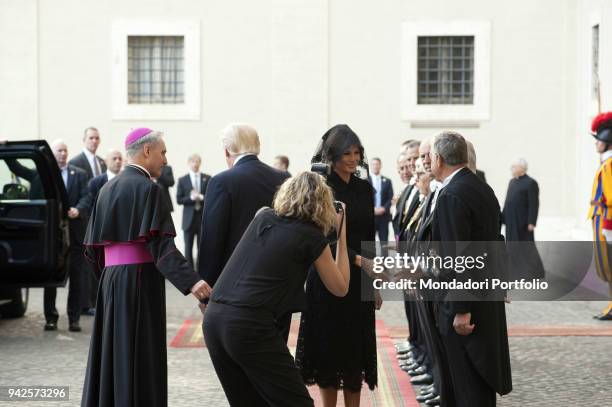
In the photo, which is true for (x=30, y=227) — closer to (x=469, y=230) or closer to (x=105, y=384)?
(x=105, y=384)

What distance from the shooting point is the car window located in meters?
10.6

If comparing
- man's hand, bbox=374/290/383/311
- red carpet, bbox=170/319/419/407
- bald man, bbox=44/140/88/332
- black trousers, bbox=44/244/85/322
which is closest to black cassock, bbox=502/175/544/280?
red carpet, bbox=170/319/419/407

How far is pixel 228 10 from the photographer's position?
2119 centimetres

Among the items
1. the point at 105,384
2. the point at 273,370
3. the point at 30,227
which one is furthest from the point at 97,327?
the point at 30,227

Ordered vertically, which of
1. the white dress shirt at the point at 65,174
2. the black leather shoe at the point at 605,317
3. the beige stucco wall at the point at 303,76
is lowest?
the black leather shoe at the point at 605,317

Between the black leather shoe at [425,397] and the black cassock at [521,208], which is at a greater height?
the black cassock at [521,208]

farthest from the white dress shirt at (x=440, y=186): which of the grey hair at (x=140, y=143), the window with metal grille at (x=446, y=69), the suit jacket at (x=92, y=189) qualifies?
the window with metal grille at (x=446, y=69)

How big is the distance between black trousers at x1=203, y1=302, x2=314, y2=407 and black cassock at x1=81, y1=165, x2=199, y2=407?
84cm

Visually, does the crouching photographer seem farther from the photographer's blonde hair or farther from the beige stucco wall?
the beige stucco wall

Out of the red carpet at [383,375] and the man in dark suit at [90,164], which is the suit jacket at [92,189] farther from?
the red carpet at [383,375]

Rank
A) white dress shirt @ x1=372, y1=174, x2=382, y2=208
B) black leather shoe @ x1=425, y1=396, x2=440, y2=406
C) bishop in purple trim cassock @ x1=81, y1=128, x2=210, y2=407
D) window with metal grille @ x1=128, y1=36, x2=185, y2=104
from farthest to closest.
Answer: window with metal grille @ x1=128, y1=36, x2=185, y2=104 < white dress shirt @ x1=372, y1=174, x2=382, y2=208 < black leather shoe @ x1=425, y1=396, x2=440, y2=406 < bishop in purple trim cassock @ x1=81, y1=128, x2=210, y2=407

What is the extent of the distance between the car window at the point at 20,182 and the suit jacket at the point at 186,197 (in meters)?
7.22

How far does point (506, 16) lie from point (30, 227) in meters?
12.8

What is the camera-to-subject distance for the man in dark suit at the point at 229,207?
6500mm
